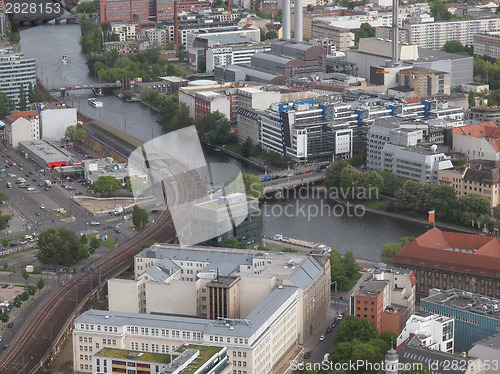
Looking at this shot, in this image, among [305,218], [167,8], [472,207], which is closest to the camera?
[472,207]

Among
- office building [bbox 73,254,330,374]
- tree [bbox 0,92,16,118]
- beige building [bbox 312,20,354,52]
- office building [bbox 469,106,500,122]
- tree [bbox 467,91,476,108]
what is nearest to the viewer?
office building [bbox 73,254,330,374]

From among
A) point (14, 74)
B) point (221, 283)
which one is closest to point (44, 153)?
point (14, 74)

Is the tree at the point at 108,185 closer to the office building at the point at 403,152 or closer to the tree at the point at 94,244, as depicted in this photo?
the tree at the point at 94,244

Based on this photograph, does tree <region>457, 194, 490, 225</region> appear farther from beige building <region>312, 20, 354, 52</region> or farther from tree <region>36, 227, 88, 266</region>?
beige building <region>312, 20, 354, 52</region>

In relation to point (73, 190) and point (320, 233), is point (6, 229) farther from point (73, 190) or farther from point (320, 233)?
point (320, 233)

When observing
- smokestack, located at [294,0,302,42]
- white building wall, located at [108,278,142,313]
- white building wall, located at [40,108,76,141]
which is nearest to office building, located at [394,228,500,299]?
white building wall, located at [108,278,142,313]

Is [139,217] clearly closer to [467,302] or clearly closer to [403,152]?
[403,152]

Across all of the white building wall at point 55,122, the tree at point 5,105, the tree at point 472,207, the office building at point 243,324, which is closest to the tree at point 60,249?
the office building at point 243,324
